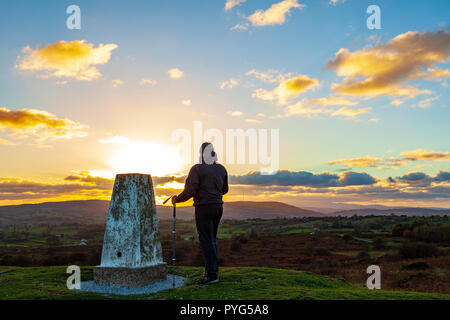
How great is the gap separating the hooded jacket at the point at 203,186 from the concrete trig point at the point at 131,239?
85.3 inches

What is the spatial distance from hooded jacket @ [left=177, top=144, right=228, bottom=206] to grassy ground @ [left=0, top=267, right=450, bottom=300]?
2.32m

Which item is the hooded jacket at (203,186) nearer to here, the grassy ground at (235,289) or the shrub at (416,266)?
the grassy ground at (235,289)

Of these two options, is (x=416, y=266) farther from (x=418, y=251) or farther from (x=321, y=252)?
(x=321, y=252)

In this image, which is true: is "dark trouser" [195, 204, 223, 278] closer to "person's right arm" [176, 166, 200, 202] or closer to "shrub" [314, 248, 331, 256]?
"person's right arm" [176, 166, 200, 202]

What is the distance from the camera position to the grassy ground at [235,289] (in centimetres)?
812

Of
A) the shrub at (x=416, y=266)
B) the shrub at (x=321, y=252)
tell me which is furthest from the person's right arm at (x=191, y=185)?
the shrub at (x=321, y=252)

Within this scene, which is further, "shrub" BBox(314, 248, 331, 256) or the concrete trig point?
"shrub" BBox(314, 248, 331, 256)

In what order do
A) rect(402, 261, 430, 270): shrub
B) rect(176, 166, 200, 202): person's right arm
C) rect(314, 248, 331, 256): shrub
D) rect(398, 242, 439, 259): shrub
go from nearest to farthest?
rect(176, 166, 200, 202): person's right arm < rect(402, 261, 430, 270): shrub < rect(398, 242, 439, 259): shrub < rect(314, 248, 331, 256): shrub

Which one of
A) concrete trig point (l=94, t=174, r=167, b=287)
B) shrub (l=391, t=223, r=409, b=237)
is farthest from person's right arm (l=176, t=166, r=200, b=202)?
shrub (l=391, t=223, r=409, b=237)

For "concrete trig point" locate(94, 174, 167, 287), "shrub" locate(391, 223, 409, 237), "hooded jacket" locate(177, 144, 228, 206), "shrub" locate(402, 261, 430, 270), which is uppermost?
"hooded jacket" locate(177, 144, 228, 206)

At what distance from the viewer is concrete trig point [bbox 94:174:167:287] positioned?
33.8ft

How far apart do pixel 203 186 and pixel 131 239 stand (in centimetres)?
319
